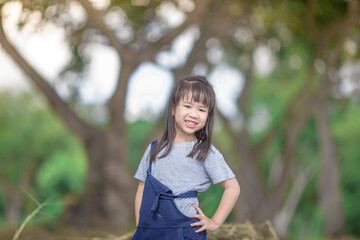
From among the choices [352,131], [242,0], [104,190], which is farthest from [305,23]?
[352,131]

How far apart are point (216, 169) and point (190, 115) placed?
305 mm

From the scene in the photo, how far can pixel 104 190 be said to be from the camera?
905cm

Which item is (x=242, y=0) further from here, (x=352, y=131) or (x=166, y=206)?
(x=352, y=131)

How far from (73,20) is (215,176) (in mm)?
7287

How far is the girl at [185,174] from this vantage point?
2.52 metres

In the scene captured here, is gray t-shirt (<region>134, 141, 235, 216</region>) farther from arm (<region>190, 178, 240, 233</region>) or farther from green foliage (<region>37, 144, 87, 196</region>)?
green foliage (<region>37, 144, 87, 196</region>)

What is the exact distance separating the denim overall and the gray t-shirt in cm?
4

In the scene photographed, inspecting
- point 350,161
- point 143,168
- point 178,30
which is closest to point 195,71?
point 178,30

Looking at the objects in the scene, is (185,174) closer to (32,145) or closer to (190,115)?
(190,115)

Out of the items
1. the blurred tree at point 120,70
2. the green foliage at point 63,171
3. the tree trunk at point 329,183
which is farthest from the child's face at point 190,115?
the green foliage at point 63,171

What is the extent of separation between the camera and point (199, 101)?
2.60m

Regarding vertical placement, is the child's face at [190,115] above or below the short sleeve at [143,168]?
above

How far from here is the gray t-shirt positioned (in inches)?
101

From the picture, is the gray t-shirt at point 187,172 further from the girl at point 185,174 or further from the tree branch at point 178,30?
the tree branch at point 178,30
